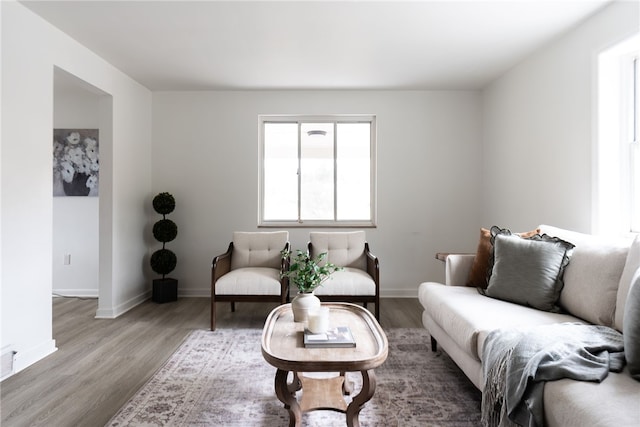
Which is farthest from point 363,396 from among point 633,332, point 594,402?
point 633,332

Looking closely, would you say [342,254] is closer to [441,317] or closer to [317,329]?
[441,317]

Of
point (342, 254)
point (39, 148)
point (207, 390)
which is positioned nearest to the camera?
point (207, 390)

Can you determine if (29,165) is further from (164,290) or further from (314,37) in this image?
(314,37)

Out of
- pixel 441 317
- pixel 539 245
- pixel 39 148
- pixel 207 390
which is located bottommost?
pixel 207 390

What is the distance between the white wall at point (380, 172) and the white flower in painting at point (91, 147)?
0.72m

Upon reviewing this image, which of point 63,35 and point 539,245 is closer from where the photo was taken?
point 539,245

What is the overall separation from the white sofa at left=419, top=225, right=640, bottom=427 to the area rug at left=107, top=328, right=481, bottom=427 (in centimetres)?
22

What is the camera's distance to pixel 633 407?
116 centimetres

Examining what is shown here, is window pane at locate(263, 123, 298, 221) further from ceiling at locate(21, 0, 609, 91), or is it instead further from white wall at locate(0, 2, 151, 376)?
white wall at locate(0, 2, 151, 376)

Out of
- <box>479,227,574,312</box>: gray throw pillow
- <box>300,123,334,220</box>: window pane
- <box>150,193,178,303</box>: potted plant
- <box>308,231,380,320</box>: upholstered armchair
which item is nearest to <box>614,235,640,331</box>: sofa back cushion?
<box>479,227,574,312</box>: gray throw pillow

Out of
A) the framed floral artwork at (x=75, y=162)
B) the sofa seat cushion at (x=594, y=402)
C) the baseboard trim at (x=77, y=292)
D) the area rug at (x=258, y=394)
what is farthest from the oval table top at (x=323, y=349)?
the framed floral artwork at (x=75, y=162)

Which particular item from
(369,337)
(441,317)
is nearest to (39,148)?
(369,337)

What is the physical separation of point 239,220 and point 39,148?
7.19 feet

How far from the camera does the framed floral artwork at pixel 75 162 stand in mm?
4523
